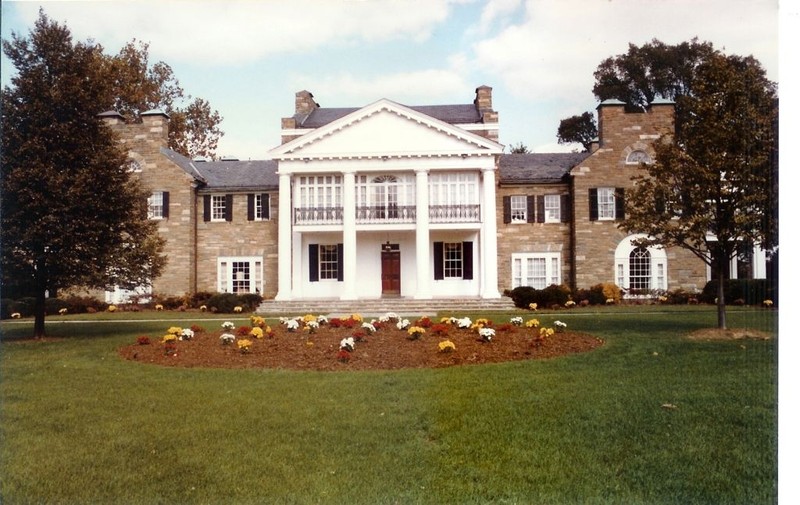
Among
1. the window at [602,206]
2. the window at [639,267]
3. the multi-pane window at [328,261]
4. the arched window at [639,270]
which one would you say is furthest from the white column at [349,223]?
the arched window at [639,270]

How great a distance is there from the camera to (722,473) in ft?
17.7

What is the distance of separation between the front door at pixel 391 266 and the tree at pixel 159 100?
7850 millimetres

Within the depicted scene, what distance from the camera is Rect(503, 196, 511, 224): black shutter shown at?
25828 millimetres

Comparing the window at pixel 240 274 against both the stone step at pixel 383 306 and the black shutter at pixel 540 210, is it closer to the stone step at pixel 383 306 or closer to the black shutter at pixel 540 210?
the stone step at pixel 383 306

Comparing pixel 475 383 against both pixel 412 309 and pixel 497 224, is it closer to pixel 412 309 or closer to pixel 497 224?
pixel 412 309

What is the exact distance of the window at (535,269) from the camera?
25.3m

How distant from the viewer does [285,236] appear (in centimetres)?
2425

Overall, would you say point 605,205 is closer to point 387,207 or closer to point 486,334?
point 387,207

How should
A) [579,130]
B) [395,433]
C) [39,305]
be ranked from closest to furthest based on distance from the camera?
1. [395,433]
2. [39,305]
3. [579,130]

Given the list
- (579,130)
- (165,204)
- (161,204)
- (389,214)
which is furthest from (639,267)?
(161,204)

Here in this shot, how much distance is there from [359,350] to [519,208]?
55.5 feet

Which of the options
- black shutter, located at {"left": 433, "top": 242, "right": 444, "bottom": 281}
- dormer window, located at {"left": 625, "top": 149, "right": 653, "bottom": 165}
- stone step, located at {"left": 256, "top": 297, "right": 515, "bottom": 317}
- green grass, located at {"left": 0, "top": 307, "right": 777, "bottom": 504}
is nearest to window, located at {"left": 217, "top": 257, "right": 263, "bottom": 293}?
stone step, located at {"left": 256, "top": 297, "right": 515, "bottom": 317}

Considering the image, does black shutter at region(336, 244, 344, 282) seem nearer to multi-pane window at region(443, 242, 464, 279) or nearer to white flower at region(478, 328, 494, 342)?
multi-pane window at region(443, 242, 464, 279)

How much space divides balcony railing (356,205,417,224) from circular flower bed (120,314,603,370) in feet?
39.5
